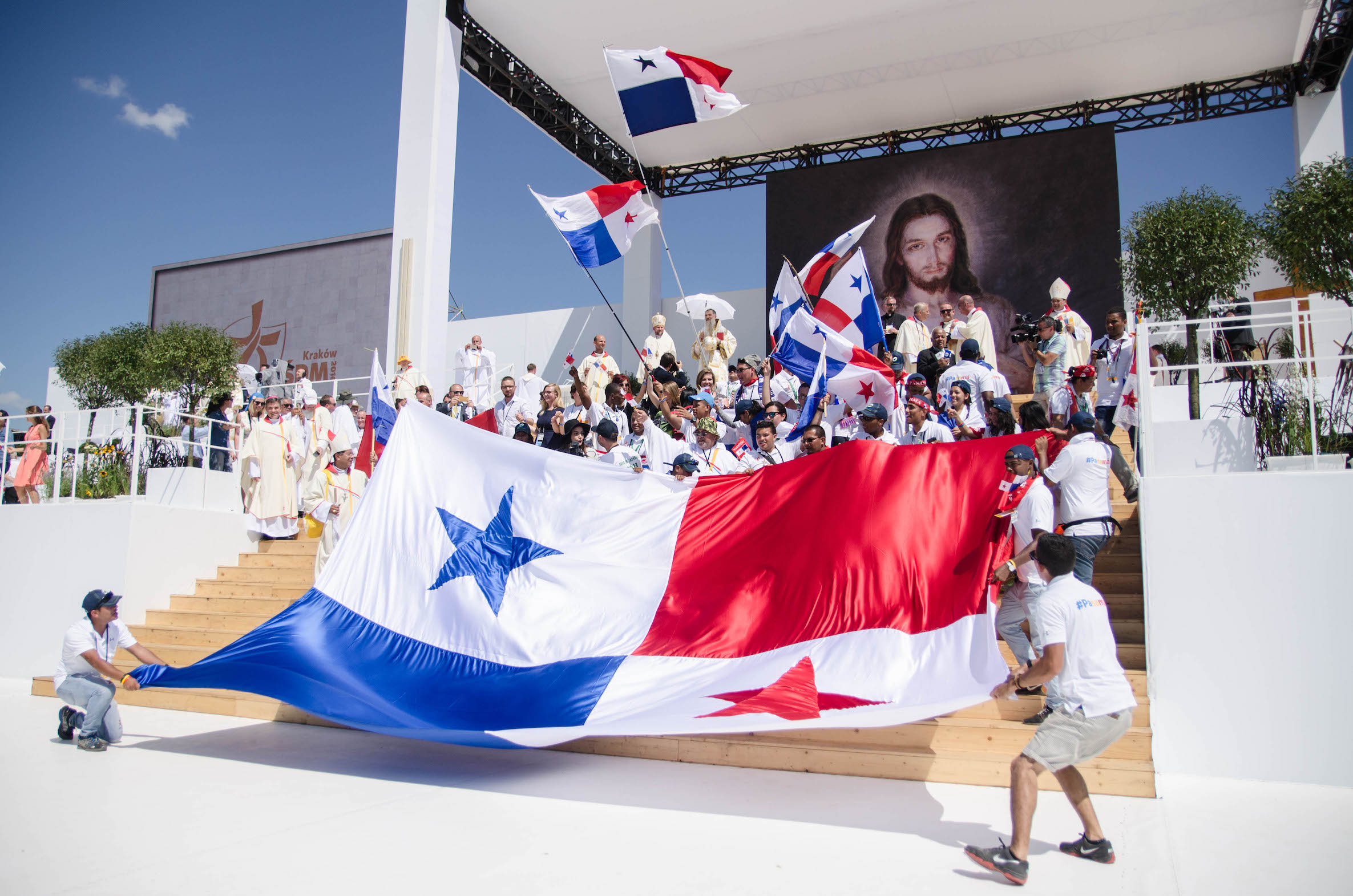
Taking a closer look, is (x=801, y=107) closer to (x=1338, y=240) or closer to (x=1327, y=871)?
(x=1338, y=240)

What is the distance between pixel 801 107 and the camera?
808 inches

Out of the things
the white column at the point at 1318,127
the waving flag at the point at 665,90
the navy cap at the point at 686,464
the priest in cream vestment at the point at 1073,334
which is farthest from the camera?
the white column at the point at 1318,127

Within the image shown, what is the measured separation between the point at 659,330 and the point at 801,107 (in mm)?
7755

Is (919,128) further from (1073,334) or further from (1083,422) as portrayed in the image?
(1083,422)

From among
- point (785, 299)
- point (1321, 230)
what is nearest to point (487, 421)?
point (785, 299)

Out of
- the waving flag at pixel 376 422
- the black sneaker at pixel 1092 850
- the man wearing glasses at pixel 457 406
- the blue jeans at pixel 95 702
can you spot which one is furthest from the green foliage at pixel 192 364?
the black sneaker at pixel 1092 850

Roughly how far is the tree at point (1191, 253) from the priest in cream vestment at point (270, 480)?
1347cm

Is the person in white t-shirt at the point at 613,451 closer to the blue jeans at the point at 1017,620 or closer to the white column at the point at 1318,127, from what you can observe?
the blue jeans at the point at 1017,620

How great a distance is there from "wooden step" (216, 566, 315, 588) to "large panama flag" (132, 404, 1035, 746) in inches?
141

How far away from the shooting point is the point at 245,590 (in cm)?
1058

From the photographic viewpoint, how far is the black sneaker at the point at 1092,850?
457 centimetres

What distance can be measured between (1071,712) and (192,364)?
919 inches

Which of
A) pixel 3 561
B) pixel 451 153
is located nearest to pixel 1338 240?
pixel 451 153

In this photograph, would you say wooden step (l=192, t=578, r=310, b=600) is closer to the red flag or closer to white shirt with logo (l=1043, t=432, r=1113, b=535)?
the red flag
